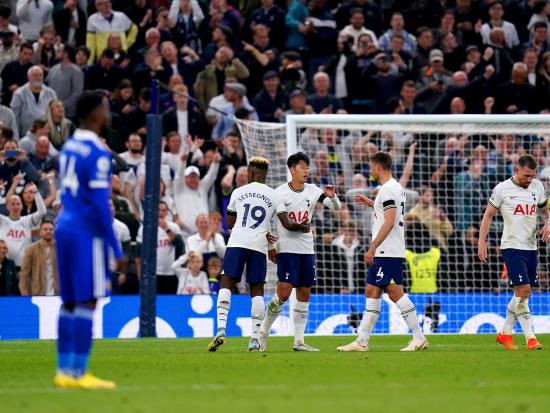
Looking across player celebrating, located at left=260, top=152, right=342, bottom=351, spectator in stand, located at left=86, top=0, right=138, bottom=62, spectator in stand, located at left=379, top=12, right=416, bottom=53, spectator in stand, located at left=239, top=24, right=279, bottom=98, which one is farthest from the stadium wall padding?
spectator in stand, located at left=379, top=12, right=416, bottom=53

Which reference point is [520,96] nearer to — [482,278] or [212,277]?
[482,278]

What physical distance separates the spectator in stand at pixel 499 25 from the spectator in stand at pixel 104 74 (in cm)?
903

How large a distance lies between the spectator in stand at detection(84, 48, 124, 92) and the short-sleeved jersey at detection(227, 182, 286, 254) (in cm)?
1076

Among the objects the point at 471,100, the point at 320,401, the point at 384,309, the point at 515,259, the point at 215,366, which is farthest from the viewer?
the point at 471,100

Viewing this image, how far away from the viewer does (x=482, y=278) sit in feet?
76.8

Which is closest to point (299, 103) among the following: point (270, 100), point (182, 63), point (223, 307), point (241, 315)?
point (270, 100)

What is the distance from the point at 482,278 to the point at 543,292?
1353mm

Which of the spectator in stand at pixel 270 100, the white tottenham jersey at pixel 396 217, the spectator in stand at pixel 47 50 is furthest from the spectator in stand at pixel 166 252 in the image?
the white tottenham jersey at pixel 396 217

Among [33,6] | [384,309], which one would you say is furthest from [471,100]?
[33,6]

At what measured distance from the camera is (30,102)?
80.1 ft

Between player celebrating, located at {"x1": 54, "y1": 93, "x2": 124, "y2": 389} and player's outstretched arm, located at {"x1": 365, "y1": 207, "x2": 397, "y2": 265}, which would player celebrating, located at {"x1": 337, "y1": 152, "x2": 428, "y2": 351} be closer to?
player's outstretched arm, located at {"x1": 365, "y1": 207, "x2": 397, "y2": 265}

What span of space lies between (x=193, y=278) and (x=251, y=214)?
7013mm

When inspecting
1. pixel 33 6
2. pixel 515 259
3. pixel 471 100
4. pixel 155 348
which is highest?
pixel 33 6

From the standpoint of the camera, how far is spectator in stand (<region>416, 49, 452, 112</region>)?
26.9 m
